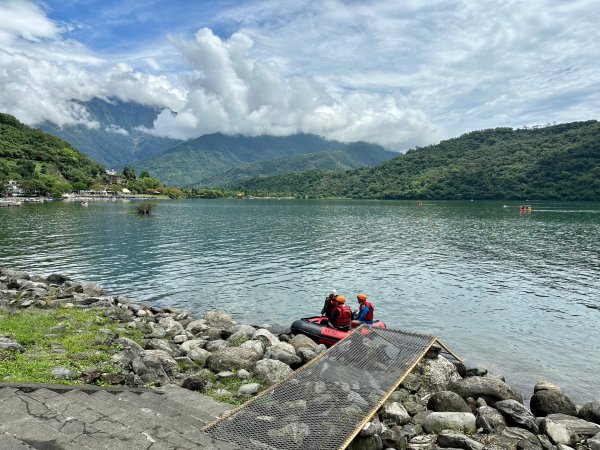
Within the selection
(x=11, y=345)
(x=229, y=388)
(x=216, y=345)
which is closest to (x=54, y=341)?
(x=11, y=345)

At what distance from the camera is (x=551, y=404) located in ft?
45.8

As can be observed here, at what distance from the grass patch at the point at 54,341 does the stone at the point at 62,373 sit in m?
0.13

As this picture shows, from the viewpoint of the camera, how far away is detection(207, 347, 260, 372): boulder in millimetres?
15156

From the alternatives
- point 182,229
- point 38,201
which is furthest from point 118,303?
point 38,201

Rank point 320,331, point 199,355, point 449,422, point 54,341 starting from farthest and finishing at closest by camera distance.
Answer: point 320,331
point 199,355
point 54,341
point 449,422

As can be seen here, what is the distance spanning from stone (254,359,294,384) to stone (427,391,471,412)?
4.90 m

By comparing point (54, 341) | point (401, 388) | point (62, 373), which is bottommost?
point (401, 388)

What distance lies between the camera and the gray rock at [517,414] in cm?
1215

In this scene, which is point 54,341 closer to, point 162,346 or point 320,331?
point 162,346

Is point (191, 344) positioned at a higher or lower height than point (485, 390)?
higher

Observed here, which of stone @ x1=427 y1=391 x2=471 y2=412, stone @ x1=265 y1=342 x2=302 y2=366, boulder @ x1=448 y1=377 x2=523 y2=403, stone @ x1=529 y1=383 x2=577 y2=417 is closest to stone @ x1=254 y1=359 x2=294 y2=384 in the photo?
stone @ x1=265 y1=342 x2=302 y2=366

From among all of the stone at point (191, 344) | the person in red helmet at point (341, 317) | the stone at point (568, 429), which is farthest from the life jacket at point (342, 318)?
the stone at point (568, 429)

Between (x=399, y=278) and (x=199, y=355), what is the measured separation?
26.1 metres

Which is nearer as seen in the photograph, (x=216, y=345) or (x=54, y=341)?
(x=54, y=341)
